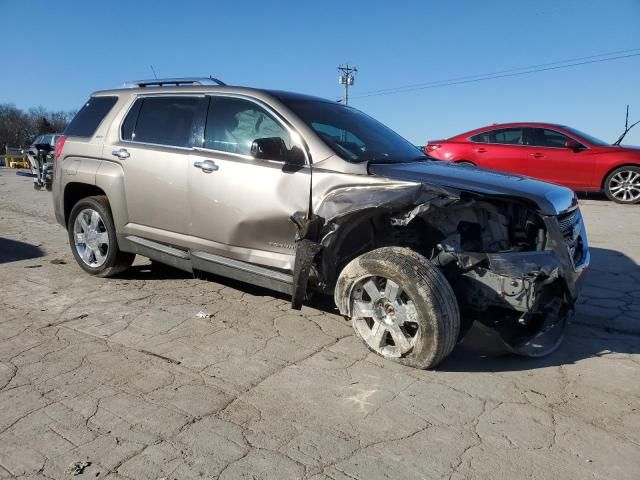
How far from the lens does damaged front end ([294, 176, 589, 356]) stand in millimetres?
3238

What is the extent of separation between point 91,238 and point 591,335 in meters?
4.63

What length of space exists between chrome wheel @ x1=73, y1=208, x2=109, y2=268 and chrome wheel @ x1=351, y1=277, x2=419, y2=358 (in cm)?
287

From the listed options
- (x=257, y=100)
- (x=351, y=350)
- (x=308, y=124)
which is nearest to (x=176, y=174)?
(x=257, y=100)

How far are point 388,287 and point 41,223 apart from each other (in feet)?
24.0

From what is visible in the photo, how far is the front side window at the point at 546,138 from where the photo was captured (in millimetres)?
10445

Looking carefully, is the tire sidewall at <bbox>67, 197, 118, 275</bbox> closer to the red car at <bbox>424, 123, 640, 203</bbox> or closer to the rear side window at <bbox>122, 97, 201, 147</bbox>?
the rear side window at <bbox>122, 97, 201, 147</bbox>

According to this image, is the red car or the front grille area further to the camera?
the red car

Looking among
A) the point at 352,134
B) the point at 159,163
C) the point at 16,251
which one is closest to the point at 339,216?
the point at 352,134

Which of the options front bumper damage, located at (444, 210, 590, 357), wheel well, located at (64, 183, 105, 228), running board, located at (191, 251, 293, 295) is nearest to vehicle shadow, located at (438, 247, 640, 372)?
front bumper damage, located at (444, 210, 590, 357)

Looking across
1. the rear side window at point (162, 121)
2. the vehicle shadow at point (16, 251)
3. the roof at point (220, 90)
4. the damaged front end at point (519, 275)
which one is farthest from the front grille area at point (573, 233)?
the vehicle shadow at point (16, 251)

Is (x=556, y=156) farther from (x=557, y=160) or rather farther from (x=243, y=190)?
(x=243, y=190)

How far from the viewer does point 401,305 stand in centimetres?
336

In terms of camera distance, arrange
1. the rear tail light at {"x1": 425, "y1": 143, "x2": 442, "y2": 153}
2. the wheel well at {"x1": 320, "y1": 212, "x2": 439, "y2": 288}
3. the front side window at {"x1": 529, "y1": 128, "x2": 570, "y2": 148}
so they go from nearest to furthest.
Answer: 1. the wheel well at {"x1": 320, "y1": 212, "x2": 439, "y2": 288}
2. the front side window at {"x1": 529, "y1": 128, "x2": 570, "y2": 148}
3. the rear tail light at {"x1": 425, "y1": 143, "x2": 442, "y2": 153}

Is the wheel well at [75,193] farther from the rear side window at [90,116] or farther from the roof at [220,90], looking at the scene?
the roof at [220,90]
